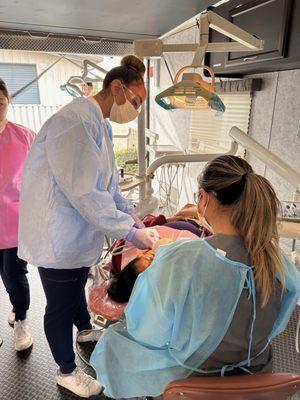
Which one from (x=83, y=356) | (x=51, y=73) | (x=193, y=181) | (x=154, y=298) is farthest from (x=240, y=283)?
(x=51, y=73)

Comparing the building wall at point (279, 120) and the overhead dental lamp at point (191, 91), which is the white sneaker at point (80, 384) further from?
the building wall at point (279, 120)

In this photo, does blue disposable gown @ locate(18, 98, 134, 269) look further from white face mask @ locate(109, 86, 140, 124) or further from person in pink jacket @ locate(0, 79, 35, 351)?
person in pink jacket @ locate(0, 79, 35, 351)

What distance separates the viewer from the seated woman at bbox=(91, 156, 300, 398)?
2.29 ft

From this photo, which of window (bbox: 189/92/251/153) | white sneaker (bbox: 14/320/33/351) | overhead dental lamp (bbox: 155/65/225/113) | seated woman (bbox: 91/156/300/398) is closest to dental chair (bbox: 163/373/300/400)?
seated woman (bbox: 91/156/300/398)

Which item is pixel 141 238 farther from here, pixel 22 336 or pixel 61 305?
pixel 22 336

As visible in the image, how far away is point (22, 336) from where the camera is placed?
1.65 m

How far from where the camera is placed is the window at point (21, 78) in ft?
13.6

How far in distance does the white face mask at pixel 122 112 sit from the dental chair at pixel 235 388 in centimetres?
92

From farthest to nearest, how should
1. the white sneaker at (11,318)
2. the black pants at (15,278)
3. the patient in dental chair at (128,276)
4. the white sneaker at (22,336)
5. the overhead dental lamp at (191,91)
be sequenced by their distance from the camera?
the white sneaker at (11,318) → the white sneaker at (22,336) → the black pants at (15,278) → the patient in dental chair at (128,276) → the overhead dental lamp at (191,91)

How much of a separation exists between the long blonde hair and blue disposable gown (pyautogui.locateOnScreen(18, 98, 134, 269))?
1.41 feet

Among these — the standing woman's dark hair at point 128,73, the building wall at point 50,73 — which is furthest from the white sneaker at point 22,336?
the building wall at point 50,73

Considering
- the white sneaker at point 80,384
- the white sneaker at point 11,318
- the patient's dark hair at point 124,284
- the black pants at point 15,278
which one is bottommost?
the white sneaker at point 11,318

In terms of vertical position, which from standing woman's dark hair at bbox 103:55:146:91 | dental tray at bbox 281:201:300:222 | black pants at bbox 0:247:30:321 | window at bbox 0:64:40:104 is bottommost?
black pants at bbox 0:247:30:321

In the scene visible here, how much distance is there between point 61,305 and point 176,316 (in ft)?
2.14
